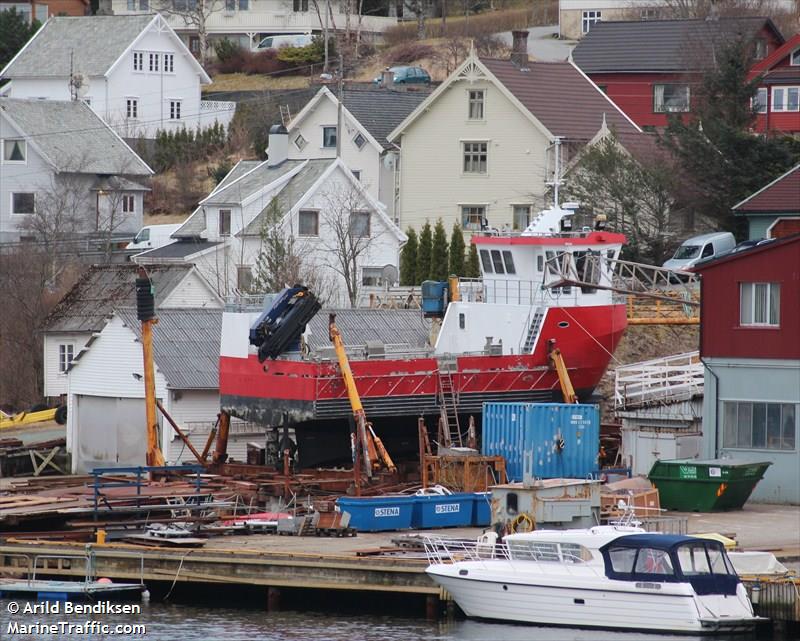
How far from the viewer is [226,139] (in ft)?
288

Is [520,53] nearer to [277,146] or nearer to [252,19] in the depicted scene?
[277,146]

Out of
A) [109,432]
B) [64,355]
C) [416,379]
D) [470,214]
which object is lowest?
[109,432]

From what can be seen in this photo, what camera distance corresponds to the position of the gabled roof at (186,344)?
44.0m

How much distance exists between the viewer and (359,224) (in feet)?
199

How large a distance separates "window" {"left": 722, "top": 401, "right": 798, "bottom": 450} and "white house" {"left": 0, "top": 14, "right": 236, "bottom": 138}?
180ft

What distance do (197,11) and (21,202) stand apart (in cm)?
2914

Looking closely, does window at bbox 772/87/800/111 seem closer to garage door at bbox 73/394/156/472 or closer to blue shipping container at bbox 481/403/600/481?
garage door at bbox 73/394/156/472

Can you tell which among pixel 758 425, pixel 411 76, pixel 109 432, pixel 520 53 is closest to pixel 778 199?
pixel 520 53

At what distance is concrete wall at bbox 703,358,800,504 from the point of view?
35750mm

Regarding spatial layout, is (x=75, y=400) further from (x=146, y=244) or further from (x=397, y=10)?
(x=397, y=10)

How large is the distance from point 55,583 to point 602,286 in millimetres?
16271

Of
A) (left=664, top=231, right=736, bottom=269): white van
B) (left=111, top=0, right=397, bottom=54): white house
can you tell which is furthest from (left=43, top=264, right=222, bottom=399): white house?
(left=111, top=0, right=397, bottom=54): white house

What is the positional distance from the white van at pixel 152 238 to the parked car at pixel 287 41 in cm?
3294

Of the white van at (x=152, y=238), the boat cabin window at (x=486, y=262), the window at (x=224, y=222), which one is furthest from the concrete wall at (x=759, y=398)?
the white van at (x=152, y=238)
